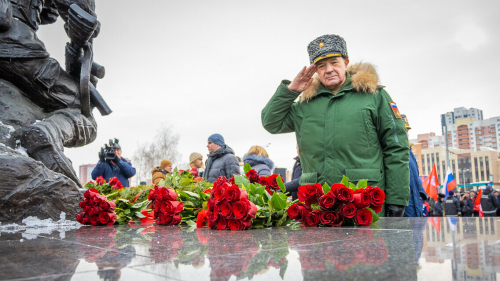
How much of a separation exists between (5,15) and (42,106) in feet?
3.19

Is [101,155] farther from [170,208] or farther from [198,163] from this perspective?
[170,208]

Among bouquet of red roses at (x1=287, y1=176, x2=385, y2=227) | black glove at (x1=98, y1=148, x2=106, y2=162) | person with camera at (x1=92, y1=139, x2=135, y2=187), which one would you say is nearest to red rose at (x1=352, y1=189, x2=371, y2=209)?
bouquet of red roses at (x1=287, y1=176, x2=385, y2=227)

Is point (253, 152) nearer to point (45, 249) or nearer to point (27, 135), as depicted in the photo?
point (27, 135)

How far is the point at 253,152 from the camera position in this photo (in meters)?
6.02

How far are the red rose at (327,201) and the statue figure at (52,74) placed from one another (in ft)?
8.14

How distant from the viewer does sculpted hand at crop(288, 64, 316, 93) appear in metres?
3.08

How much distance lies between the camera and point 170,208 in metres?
2.77

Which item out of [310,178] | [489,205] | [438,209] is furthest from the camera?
[438,209]

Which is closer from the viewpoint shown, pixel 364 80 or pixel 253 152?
pixel 364 80

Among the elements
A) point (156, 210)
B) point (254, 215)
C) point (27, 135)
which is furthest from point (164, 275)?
point (27, 135)

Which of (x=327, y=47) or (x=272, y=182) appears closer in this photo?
(x=272, y=182)

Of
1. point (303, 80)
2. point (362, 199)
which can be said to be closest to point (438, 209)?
point (303, 80)

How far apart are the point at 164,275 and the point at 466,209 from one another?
48.6 feet

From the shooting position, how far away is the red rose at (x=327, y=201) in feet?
7.53
